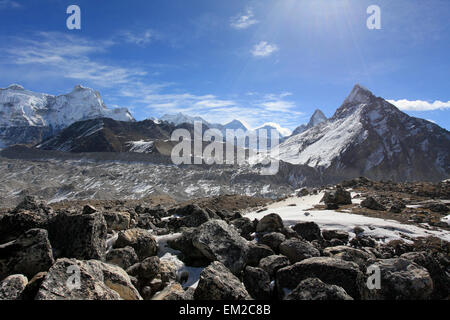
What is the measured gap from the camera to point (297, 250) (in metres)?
8.07

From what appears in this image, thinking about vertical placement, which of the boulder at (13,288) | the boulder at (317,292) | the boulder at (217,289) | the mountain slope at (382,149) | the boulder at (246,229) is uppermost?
the mountain slope at (382,149)

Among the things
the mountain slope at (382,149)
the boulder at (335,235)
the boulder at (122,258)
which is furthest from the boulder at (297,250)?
the mountain slope at (382,149)

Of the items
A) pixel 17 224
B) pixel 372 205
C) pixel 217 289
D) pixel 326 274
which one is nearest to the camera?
pixel 217 289

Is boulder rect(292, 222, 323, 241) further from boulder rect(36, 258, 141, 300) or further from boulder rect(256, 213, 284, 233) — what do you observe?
boulder rect(36, 258, 141, 300)

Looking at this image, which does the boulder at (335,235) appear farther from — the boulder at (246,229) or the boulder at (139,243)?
the boulder at (139,243)

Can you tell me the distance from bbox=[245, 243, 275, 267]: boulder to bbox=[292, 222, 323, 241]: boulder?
313 centimetres

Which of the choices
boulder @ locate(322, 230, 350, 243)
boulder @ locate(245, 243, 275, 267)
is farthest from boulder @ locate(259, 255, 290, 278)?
boulder @ locate(322, 230, 350, 243)

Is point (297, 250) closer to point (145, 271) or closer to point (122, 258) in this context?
point (145, 271)

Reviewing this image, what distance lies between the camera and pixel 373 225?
521 inches

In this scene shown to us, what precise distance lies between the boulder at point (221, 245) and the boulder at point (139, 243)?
1540mm

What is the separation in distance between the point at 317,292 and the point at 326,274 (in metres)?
1.25

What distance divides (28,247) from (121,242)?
2.70 meters

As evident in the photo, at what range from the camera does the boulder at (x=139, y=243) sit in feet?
27.8

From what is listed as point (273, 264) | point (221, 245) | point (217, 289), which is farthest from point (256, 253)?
point (217, 289)
